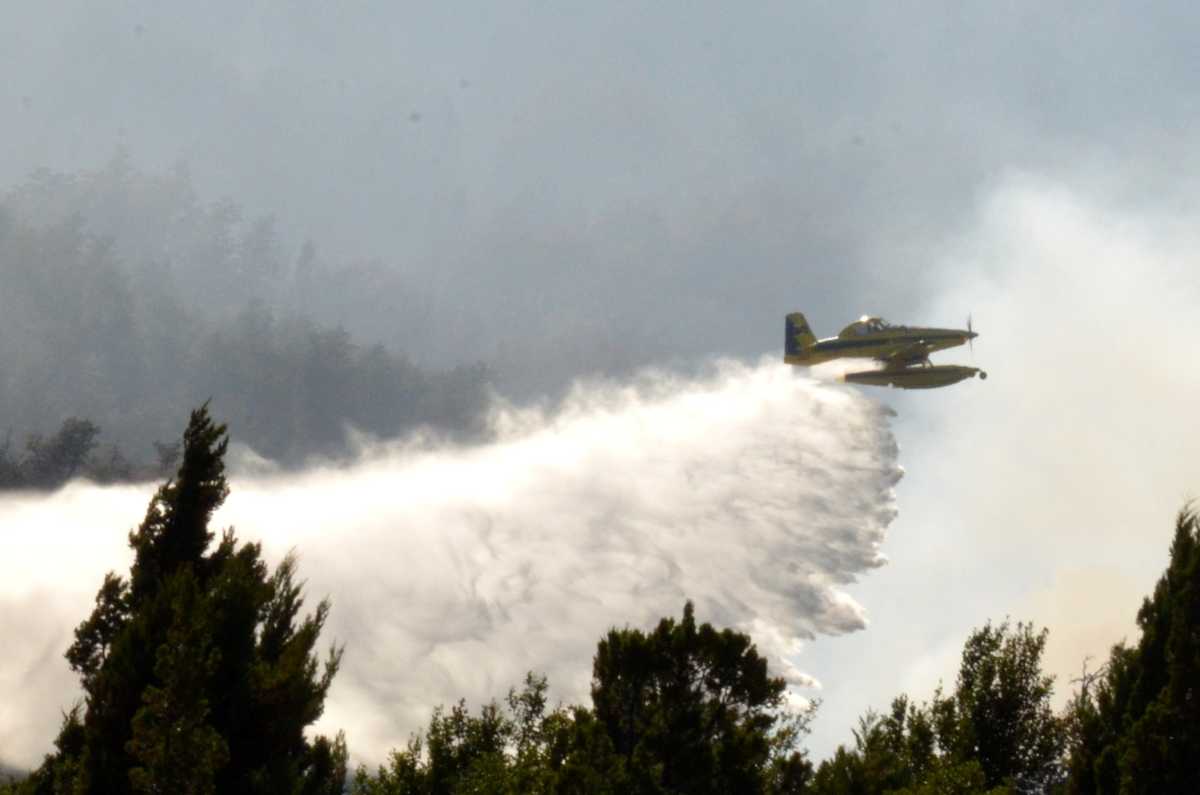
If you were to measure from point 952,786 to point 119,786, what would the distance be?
95.3 ft

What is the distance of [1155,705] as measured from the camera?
3875 centimetres

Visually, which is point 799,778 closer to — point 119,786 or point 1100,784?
point 1100,784

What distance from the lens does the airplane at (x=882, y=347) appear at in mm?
93812

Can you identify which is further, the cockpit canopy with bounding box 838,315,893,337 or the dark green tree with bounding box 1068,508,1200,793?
the cockpit canopy with bounding box 838,315,893,337

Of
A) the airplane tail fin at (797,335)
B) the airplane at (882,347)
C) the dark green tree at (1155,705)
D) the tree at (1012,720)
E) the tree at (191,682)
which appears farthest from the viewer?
the airplane tail fin at (797,335)

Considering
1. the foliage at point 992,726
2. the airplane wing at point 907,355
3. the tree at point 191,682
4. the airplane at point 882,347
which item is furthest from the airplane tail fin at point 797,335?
the tree at point 191,682

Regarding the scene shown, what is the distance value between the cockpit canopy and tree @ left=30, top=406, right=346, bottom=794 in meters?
65.9

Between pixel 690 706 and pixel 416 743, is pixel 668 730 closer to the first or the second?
pixel 690 706

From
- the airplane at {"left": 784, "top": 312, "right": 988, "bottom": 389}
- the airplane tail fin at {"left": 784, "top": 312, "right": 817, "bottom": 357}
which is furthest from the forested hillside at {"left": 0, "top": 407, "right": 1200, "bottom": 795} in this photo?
the airplane tail fin at {"left": 784, "top": 312, "right": 817, "bottom": 357}

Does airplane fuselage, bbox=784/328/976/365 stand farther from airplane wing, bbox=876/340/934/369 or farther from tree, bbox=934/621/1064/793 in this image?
tree, bbox=934/621/1064/793

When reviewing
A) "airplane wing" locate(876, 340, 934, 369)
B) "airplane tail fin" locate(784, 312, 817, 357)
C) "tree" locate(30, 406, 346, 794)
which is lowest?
"tree" locate(30, 406, 346, 794)

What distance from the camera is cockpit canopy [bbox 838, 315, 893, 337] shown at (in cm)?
10031

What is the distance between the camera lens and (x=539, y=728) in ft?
200

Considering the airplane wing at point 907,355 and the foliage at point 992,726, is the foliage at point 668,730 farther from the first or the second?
the airplane wing at point 907,355
